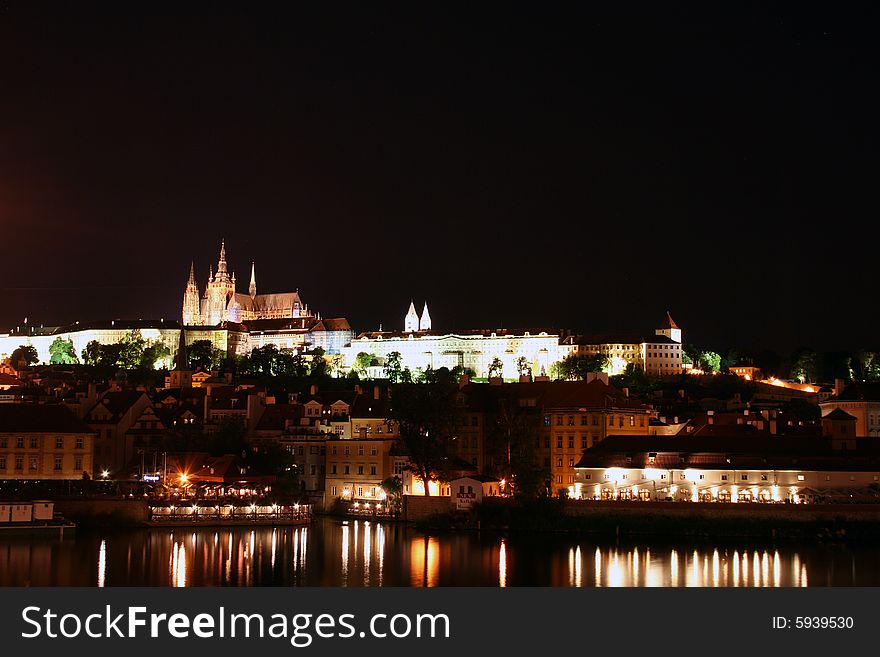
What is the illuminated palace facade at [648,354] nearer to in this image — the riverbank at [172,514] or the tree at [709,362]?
the tree at [709,362]

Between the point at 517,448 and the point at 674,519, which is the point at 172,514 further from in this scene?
the point at 674,519

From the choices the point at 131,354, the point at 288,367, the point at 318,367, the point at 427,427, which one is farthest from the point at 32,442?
the point at 131,354

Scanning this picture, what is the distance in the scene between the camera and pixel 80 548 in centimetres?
4841

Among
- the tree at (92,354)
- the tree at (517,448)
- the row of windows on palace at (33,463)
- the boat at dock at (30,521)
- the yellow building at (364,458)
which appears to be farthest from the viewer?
Result: the tree at (92,354)

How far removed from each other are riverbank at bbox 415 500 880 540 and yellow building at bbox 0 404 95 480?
17.0m

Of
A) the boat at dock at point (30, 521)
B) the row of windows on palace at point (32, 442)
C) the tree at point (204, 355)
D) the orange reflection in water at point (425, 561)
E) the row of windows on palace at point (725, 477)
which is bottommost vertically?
the orange reflection in water at point (425, 561)

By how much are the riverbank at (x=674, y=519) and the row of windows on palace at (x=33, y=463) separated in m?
17.0

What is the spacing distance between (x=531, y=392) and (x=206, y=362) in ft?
364

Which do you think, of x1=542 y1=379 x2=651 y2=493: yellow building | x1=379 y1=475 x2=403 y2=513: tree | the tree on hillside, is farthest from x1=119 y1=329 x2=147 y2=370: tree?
x1=379 y1=475 x2=403 y2=513: tree

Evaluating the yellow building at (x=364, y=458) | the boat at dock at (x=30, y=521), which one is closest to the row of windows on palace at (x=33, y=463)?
the boat at dock at (x=30, y=521)

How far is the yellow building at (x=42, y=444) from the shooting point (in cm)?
6112

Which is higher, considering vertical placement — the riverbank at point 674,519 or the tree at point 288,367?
the tree at point 288,367

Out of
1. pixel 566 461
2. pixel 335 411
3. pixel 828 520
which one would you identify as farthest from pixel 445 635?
pixel 335 411

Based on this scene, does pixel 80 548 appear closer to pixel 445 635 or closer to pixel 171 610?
pixel 171 610
